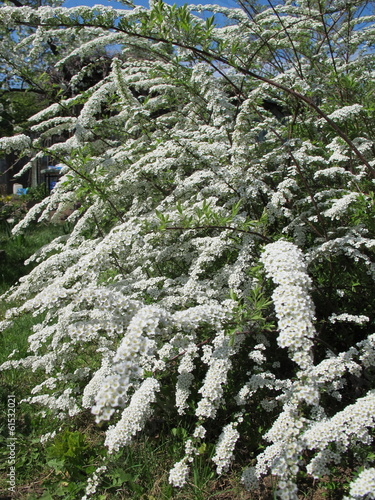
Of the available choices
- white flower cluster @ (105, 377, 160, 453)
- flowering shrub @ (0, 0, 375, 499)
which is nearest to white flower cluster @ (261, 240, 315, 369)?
flowering shrub @ (0, 0, 375, 499)

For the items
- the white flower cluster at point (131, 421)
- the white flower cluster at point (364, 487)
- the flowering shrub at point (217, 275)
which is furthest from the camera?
the white flower cluster at point (131, 421)

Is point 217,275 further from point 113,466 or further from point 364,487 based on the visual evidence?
point 364,487

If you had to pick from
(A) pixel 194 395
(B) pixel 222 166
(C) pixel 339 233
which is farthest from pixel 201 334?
(B) pixel 222 166

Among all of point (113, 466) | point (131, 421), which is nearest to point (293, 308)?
point (131, 421)

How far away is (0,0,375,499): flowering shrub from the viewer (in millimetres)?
1672

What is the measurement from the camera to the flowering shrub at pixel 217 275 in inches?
65.8

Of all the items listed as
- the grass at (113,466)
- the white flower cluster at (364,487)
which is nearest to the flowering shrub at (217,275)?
the white flower cluster at (364,487)

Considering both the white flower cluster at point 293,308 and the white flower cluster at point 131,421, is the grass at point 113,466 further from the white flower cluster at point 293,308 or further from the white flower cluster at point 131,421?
the white flower cluster at point 293,308

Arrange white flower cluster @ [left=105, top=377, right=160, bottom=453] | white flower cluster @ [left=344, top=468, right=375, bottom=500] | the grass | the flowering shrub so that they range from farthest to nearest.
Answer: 1. the grass
2. white flower cluster @ [left=105, top=377, right=160, bottom=453]
3. the flowering shrub
4. white flower cluster @ [left=344, top=468, right=375, bottom=500]

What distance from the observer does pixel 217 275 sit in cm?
258

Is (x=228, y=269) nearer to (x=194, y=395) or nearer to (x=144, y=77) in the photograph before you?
(x=194, y=395)

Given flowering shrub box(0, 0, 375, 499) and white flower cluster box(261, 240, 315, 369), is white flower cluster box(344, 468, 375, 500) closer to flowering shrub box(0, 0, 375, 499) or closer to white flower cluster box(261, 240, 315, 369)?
flowering shrub box(0, 0, 375, 499)

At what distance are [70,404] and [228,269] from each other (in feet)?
4.22

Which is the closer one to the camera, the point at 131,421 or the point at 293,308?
the point at 293,308
